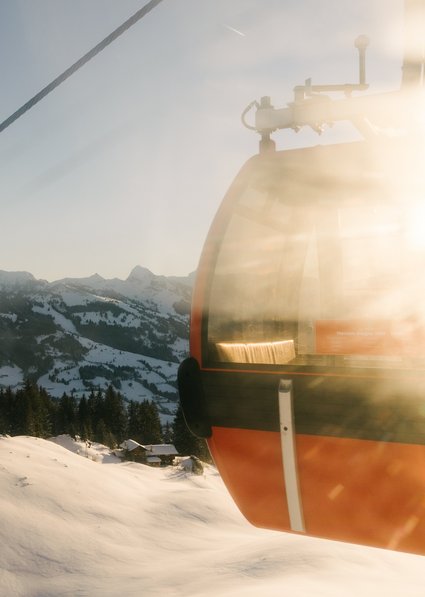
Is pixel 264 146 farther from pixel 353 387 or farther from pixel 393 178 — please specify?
pixel 353 387

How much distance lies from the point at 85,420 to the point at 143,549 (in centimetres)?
4757

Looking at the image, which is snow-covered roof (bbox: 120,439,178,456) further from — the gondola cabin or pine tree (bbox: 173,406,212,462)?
the gondola cabin

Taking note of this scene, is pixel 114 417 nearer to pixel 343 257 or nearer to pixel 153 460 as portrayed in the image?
pixel 153 460

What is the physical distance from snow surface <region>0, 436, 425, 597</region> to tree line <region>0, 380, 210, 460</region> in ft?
97.7

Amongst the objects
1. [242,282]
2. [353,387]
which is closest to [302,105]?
[242,282]

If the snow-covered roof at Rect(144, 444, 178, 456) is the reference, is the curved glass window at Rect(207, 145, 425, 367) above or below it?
above

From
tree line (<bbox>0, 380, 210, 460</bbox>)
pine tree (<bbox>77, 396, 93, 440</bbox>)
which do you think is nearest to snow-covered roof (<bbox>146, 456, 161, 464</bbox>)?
A: tree line (<bbox>0, 380, 210, 460</bbox>)

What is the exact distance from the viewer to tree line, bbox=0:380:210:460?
59175mm

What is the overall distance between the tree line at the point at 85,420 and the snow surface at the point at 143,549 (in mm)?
29790

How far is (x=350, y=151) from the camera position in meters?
2.80

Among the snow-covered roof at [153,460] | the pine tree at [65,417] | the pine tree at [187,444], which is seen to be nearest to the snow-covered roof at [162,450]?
the pine tree at [187,444]

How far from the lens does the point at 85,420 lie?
67.2 metres

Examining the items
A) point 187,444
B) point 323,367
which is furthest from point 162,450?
point 323,367

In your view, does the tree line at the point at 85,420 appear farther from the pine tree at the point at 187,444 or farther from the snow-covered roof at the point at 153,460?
the snow-covered roof at the point at 153,460
